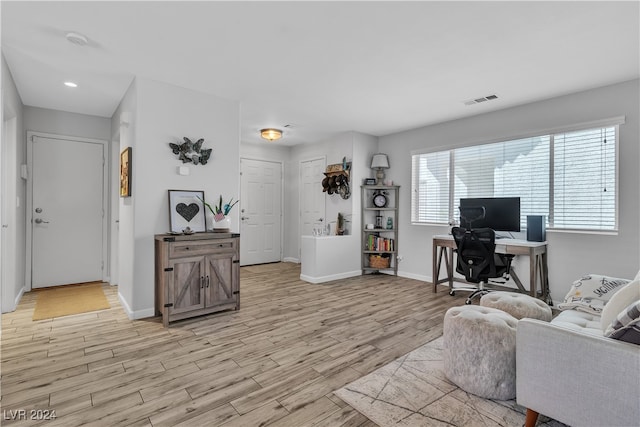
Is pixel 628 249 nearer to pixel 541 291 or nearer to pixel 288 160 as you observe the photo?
pixel 541 291

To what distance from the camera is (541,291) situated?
3.84 metres

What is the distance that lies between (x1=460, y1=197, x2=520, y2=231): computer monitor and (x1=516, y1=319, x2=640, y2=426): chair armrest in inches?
106

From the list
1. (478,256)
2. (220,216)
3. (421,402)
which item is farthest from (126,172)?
(478,256)

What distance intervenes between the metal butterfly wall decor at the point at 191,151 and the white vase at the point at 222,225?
0.69 metres

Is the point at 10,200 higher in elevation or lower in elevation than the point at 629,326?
higher

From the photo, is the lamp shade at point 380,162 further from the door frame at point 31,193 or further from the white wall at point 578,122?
the door frame at point 31,193

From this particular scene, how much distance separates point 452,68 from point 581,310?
7.50ft

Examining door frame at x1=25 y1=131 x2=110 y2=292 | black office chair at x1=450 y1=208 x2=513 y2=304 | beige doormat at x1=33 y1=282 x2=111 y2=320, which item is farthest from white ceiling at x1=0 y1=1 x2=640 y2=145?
beige doormat at x1=33 y1=282 x2=111 y2=320

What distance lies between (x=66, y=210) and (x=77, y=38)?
295 cm

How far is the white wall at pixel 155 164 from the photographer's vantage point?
10.7 ft

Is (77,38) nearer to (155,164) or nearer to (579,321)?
(155,164)

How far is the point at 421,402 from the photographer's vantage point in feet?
6.19

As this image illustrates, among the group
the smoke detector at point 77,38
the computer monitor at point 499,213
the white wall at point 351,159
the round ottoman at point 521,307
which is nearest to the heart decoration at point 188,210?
the smoke detector at point 77,38

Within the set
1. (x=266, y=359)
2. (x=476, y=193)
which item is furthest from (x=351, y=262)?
(x=266, y=359)
